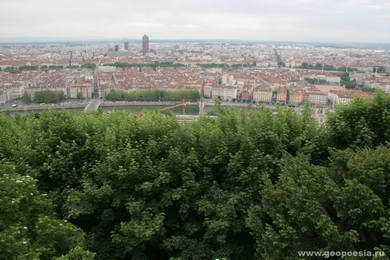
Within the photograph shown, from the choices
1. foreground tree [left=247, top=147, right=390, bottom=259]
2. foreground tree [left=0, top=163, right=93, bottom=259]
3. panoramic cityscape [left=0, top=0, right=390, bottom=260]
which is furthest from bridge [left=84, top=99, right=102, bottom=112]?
foreground tree [left=247, top=147, right=390, bottom=259]

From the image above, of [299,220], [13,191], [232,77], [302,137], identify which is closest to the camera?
[299,220]

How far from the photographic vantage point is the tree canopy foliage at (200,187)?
2.98 metres

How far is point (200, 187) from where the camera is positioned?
14.8 ft

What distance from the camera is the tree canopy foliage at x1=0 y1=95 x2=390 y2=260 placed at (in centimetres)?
298

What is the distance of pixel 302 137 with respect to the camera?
516 cm

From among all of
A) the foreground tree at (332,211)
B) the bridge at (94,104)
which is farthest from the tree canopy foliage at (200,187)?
the bridge at (94,104)

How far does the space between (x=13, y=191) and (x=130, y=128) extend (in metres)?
2.34

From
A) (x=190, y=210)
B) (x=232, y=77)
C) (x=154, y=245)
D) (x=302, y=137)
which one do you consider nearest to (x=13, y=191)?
(x=154, y=245)

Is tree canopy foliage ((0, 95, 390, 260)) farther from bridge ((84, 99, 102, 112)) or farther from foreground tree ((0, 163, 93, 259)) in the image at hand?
bridge ((84, 99, 102, 112))

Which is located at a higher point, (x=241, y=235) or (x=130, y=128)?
(x=130, y=128)

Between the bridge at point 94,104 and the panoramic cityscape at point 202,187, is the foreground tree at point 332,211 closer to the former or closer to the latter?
the panoramic cityscape at point 202,187

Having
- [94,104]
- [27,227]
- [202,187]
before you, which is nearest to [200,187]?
[202,187]

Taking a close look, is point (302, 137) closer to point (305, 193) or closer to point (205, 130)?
point (205, 130)

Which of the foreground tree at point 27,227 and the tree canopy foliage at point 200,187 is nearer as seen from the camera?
the foreground tree at point 27,227
